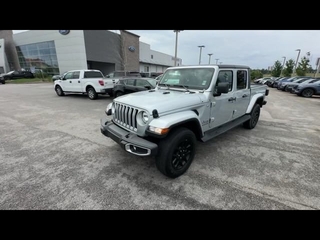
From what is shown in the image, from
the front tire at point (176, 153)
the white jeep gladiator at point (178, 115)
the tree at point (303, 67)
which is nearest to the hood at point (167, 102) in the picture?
the white jeep gladiator at point (178, 115)

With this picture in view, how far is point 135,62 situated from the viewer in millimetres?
37156

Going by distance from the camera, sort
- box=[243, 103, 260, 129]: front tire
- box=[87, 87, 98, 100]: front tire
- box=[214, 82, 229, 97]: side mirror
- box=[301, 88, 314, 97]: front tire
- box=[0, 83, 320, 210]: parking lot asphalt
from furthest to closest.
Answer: box=[301, 88, 314, 97]: front tire, box=[87, 87, 98, 100]: front tire, box=[243, 103, 260, 129]: front tire, box=[214, 82, 229, 97]: side mirror, box=[0, 83, 320, 210]: parking lot asphalt

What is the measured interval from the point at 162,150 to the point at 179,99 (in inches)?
36.6

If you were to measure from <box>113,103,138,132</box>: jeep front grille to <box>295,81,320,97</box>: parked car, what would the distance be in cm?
1566

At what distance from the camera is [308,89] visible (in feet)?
41.4

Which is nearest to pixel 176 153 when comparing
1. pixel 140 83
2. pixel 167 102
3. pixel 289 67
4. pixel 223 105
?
pixel 167 102

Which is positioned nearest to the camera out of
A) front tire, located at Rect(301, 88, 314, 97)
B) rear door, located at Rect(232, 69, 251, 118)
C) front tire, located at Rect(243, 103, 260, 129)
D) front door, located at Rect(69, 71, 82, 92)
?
rear door, located at Rect(232, 69, 251, 118)

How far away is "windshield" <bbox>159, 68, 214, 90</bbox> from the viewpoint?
10.7ft

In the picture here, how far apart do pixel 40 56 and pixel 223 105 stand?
132 ft

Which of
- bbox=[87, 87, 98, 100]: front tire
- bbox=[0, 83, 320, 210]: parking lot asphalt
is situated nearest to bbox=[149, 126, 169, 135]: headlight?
bbox=[0, 83, 320, 210]: parking lot asphalt

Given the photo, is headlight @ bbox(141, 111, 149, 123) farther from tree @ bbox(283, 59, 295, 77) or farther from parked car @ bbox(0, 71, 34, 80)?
tree @ bbox(283, 59, 295, 77)
